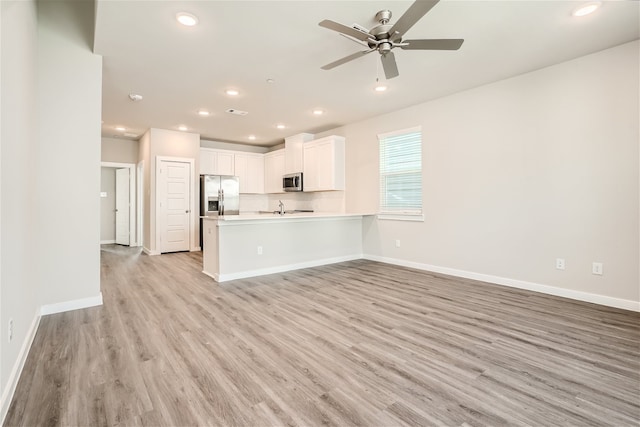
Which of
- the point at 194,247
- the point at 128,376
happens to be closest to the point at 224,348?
the point at 128,376

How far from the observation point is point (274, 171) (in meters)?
8.00

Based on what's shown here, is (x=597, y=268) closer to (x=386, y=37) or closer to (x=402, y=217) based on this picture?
(x=402, y=217)

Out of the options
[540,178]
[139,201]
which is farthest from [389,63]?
[139,201]

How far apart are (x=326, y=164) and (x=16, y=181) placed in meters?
4.91

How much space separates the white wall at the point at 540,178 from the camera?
3.21m

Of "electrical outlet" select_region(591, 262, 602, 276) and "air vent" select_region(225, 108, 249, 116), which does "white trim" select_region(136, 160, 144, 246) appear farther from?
"electrical outlet" select_region(591, 262, 602, 276)

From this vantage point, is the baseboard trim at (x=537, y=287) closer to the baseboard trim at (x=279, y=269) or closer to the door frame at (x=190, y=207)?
the baseboard trim at (x=279, y=269)

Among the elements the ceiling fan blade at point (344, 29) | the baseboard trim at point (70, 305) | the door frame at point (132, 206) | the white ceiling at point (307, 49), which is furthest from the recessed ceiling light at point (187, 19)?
the door frame at point (132, 206)

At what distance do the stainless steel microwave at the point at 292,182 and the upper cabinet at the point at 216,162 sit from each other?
5.24 feet

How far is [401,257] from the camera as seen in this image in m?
5.37

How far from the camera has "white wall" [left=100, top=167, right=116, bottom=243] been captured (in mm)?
8195

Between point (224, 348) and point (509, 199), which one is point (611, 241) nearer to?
point (509, 199)

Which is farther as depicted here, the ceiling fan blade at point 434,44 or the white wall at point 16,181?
the ceiling fan blade at point 434,44

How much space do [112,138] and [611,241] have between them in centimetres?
933
